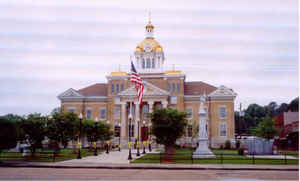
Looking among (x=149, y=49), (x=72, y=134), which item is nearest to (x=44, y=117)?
(x=72, y=134)

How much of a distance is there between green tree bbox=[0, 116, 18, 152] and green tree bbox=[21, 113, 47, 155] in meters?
3.65

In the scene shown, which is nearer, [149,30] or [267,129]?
[267,129]

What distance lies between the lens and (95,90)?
7231cm

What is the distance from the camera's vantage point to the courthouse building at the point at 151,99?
6438 centimetres

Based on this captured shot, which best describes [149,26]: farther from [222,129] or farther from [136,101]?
[222,129]

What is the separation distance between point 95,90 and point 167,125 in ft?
134

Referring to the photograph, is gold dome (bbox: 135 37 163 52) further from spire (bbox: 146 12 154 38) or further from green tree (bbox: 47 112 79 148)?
green tree (bbox: 47 112 79 148)

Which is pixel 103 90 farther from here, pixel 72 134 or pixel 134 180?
pixel 134 180

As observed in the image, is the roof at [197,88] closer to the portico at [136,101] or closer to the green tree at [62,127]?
the portico at [136,101]

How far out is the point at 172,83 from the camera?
66562 millimetres

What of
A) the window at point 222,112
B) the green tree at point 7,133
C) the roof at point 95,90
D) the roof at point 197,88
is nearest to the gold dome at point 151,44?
the roof at point 197,88

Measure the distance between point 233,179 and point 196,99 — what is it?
50.2 metres

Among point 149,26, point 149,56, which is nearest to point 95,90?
point 149,56

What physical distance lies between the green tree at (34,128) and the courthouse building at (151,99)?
30.1 metres
